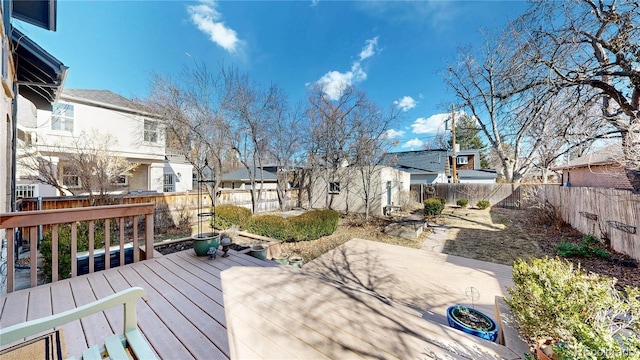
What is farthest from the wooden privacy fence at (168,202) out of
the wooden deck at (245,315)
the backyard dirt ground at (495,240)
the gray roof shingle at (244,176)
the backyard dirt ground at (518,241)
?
the backyard dirt ground at (518,241)

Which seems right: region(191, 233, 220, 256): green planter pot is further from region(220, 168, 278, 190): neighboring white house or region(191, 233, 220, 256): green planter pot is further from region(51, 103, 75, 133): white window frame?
region(220, 168, 278, 190): neighboring white house

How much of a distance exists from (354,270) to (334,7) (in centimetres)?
857

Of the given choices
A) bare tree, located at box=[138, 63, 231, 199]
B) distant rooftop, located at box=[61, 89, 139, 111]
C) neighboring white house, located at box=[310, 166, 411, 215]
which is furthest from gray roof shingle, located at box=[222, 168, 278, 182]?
distant rooftop, located at box=[61, 89, 139, 111]

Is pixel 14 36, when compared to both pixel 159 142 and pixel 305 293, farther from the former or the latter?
pixel 159 142

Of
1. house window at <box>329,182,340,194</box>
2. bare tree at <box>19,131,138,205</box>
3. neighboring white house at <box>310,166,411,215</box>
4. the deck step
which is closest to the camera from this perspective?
the deck step

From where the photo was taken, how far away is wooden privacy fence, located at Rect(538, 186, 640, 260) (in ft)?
14.2

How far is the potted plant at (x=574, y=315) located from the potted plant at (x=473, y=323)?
0.99ft

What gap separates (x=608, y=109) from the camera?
4801 millimetres

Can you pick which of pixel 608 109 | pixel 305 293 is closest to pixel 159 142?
pixel 305 293

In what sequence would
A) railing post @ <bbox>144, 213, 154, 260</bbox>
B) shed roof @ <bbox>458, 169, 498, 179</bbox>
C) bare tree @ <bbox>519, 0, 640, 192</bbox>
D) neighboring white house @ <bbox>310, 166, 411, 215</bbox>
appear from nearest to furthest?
railing post @ <bbox>144, 213, 154, 260</bbox> → bare tree @ <bbox>519, 0, 640, 192</bbox> → neighboring white house @ <bbox>310, 166, 411, 215</bbox> → shed roof @ <bbox>458, 169, 498, 179</bbox>

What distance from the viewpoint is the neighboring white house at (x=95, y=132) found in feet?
28.4

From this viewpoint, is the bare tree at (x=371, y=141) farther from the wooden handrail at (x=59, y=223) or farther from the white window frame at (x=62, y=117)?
the white window frame at (x=62, y=117)

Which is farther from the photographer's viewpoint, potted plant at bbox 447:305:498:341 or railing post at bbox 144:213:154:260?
railing post at bbox 144:213:154:260

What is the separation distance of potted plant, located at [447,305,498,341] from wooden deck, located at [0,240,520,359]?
0.35m
